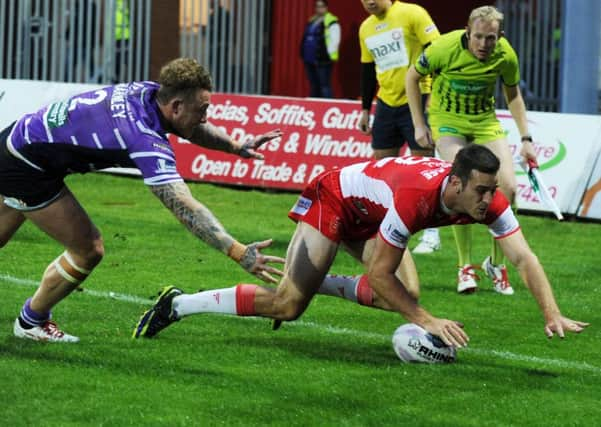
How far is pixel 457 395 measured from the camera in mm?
7199

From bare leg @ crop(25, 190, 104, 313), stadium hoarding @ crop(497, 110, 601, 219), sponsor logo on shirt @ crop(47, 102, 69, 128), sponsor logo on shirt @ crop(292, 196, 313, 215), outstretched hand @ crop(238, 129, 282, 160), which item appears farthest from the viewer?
stadium hoarding @ crop(497, 110, 601, 219)

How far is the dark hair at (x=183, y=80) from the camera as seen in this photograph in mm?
7477

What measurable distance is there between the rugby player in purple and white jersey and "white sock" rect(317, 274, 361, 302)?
1052mm

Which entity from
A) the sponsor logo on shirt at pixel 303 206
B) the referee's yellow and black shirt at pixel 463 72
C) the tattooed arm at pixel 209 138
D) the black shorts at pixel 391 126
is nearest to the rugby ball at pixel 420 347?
the sponsor logo on shirt at pixel 303 206

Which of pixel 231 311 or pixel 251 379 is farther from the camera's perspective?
pixel 231 311

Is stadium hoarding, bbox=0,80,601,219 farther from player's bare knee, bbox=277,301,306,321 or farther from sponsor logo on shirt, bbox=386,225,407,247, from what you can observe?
sponsor logo on shirt, bbox=386,225,407,247

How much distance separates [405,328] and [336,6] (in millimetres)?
17012

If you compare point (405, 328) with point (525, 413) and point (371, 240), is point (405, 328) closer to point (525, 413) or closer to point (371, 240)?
point (371, 240)

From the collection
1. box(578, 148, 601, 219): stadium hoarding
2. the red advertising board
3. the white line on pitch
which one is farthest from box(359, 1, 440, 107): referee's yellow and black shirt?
the white line on pitch

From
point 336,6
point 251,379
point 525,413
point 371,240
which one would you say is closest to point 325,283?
point 371,240

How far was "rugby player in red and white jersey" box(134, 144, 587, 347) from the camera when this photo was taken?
A: 24.0ft

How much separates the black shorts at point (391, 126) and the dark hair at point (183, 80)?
5.19m

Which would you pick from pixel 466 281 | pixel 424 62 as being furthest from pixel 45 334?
pixel 424 62

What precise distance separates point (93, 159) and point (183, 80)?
720 mm
